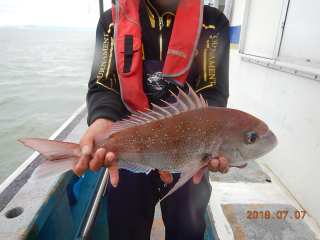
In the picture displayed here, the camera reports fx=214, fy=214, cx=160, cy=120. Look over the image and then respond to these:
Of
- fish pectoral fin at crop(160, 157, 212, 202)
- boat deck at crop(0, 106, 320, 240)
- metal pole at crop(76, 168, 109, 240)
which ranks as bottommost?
metal pole at crop(76, 168, 109, 240)

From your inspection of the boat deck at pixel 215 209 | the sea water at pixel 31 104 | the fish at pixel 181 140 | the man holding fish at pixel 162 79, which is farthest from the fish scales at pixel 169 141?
the sea water at pixel 31 104

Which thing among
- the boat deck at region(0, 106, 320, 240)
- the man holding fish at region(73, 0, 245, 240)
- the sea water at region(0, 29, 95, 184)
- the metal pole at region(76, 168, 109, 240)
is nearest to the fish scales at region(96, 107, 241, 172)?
the man holding fish at region(73, 0, 245, 240)

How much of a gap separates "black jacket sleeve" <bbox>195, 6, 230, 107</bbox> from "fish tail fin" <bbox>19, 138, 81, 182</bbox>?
4.08ft

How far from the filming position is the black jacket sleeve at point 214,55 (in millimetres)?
2014

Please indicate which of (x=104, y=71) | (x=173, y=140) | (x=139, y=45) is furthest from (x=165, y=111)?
(x=104, y=71)

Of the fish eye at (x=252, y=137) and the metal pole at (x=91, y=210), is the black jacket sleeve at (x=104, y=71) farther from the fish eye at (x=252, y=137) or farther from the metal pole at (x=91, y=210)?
the fish eye at (x=252, y=137)

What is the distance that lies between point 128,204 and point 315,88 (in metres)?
2.42

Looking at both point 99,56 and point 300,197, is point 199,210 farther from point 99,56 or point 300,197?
point 99,56

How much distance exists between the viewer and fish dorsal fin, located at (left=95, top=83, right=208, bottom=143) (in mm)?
1591

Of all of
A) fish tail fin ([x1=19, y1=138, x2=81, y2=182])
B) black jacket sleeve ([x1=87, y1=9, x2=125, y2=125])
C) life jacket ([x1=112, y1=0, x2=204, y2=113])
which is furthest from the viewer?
black jacket sleeve ([x1=87, y1=9, x2=125, y2=125])

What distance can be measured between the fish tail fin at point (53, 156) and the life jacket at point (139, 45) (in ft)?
2.54

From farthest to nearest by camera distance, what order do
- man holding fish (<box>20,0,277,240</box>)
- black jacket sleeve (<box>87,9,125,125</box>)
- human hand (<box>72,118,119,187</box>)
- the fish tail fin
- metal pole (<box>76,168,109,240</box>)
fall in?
metal pole (<box>76,168,109,240</box>), black jacket sleeve (<box>87,9,125,125</box>), man holding fish (<box>20,0,277,240</box>), human hand (<box>72,118,119,187</box>), the fish tail fin

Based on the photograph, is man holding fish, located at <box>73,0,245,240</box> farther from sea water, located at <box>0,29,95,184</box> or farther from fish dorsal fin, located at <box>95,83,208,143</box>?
sea water, located at <box>0,29,95,184</box>

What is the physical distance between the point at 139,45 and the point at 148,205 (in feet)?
Result: 5.07
